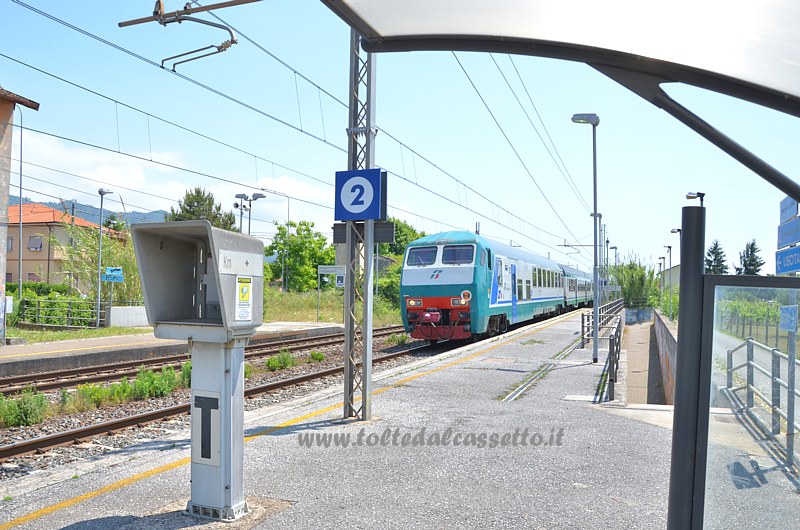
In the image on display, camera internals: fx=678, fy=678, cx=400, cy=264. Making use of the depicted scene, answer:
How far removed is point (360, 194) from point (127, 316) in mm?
22012

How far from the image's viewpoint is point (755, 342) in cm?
228

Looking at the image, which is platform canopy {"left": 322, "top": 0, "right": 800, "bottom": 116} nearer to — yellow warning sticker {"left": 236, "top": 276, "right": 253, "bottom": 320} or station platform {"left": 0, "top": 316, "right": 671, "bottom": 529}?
yellow warning sticker {"left": 236, "top": 276, "right": 253, "bottom": 320}

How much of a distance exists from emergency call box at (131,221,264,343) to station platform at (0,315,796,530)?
52.5 inches

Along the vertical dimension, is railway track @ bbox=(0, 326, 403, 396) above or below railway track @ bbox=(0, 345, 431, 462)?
below

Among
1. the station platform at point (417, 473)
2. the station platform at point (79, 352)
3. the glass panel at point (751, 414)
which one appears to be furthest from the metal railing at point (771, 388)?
the station platform at point (79, 352)

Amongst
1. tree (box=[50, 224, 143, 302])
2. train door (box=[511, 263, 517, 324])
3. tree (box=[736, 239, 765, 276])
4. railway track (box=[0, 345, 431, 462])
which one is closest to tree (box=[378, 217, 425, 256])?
tree (box=[736, 239, 765, 276])

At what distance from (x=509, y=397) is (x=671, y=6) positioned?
322 inches

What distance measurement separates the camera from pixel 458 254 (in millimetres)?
18625

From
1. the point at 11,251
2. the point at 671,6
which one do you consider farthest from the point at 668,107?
the point at 11,251

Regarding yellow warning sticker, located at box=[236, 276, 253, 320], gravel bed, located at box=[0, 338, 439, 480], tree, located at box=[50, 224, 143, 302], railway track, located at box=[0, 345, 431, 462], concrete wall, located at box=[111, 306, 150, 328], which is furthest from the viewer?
tree, located at box=[50, 224, 143, 302]

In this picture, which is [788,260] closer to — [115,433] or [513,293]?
[115,433]

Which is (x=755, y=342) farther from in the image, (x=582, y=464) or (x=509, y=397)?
(x=509, y=397)

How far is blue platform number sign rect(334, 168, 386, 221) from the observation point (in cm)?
794

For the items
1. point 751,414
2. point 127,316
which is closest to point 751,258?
point 127,316
